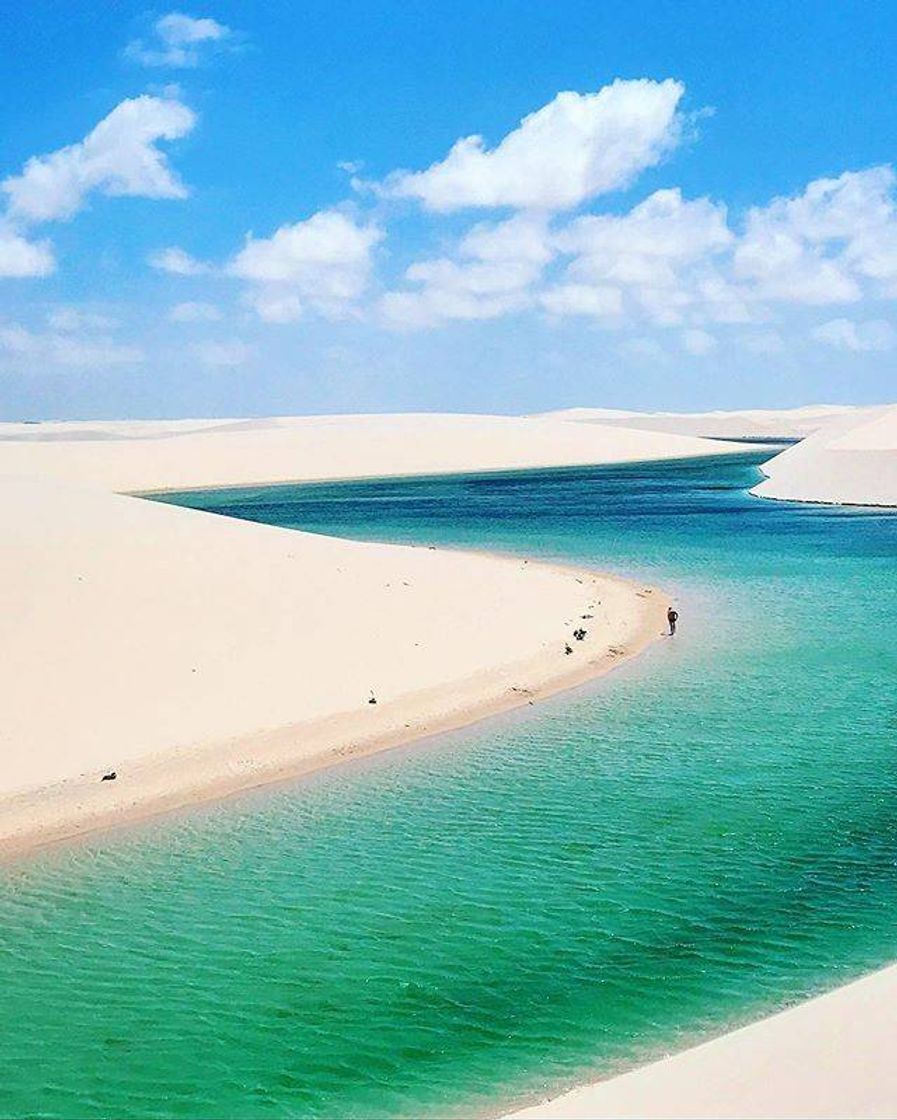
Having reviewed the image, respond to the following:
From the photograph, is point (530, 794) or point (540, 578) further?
point (540, 578)

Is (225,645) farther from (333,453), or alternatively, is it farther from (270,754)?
(333,453)

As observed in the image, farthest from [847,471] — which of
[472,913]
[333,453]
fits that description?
[333,453]

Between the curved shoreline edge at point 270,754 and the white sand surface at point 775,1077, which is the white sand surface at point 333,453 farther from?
the white sand surface at point 775,1077

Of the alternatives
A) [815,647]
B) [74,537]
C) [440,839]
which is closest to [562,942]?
[440,839]

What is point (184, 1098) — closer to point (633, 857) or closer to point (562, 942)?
point (562, 942)

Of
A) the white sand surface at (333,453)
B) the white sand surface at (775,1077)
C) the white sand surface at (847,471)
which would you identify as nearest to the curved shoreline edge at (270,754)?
the white sand surface at (775,1077)

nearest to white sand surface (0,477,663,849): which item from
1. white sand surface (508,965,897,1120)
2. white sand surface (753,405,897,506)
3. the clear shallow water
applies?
the clear shallow water
